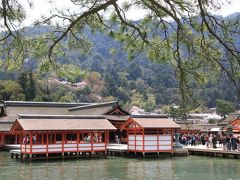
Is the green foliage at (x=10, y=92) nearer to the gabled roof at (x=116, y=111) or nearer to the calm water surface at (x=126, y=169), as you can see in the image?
the gabled roof at (x=116, y=111)

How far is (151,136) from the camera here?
3042 centimetres

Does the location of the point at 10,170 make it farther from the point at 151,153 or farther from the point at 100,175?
the point at 151,153

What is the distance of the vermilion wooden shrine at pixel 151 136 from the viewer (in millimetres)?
30281

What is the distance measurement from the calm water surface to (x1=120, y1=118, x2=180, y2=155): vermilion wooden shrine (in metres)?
1.69

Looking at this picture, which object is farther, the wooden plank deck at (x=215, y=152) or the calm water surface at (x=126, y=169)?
the wooden plank deck at (x=215, y=152)

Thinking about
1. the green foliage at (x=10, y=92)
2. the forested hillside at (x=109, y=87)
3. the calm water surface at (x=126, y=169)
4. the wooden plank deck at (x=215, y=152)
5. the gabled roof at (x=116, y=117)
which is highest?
the forested hillside at (x=109, y=87)

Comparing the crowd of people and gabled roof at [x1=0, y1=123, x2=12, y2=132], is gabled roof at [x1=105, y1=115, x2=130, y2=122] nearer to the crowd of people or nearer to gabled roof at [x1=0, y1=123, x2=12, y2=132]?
the crowd of people

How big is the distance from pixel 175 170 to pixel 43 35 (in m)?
18.1

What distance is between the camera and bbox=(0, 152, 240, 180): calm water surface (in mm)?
20500

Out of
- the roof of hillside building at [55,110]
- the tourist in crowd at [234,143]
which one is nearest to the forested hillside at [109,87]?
the roof of hillside building at [55,110]

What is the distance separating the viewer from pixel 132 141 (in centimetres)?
3112

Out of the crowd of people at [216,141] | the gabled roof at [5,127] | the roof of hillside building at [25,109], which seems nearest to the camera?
the crowd of people at [216,141]

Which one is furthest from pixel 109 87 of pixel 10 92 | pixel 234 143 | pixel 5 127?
pixel 234 143

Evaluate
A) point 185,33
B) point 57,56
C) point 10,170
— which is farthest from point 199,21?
point 10,170
